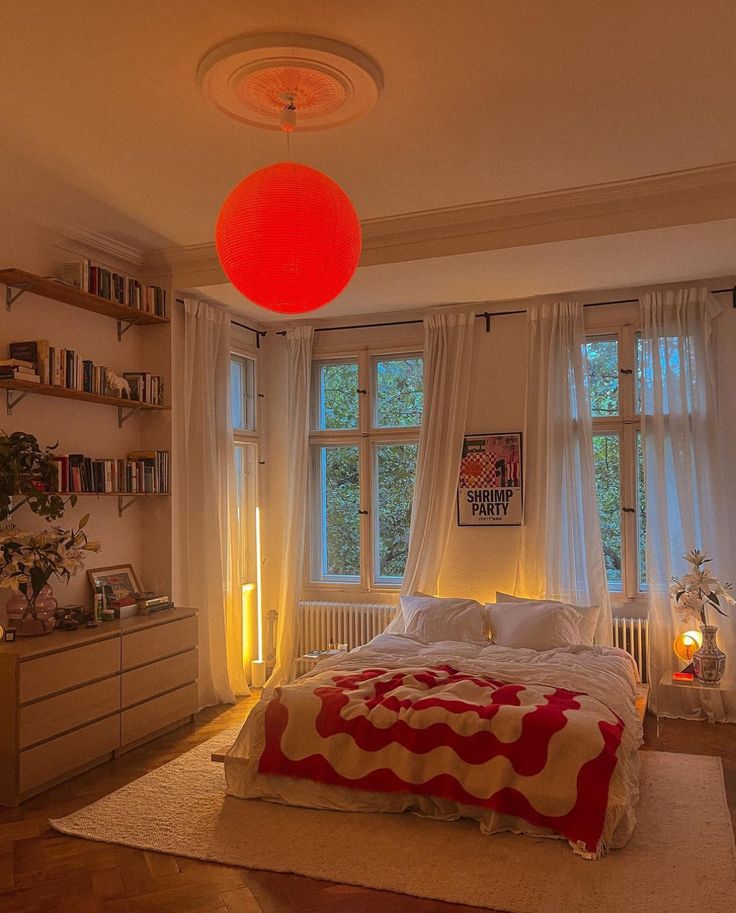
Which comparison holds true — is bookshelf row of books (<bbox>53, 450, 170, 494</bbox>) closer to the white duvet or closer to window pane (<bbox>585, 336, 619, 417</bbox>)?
the white duvet

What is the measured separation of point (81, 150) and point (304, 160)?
0.99 metres

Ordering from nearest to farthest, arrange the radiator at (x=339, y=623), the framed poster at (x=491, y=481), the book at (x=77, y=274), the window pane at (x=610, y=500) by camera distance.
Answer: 1. the book at (x=77, y=274)
2. the window pane at (x=610, y=500)
3. the framed poster at (x=491, y=481)
4. the radiator at (x=339, y=623)

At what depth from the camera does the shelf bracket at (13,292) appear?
13.6ft

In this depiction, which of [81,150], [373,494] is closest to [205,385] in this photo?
[373,494]

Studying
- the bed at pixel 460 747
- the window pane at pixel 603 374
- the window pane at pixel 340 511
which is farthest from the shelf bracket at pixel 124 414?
the window pane at pixel 603 374

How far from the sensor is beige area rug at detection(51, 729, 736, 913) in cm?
277

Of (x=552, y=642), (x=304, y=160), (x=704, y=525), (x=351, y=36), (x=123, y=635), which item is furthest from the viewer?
(x=704, y=525)

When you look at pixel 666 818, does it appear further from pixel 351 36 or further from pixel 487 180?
pixel 351 36

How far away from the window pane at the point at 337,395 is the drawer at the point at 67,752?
2783mm

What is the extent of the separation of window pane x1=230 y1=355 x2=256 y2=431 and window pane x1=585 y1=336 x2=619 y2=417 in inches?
99.3

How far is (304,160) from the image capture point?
3.71 m

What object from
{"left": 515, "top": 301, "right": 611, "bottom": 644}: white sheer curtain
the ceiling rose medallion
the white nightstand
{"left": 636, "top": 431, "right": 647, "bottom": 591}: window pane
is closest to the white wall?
the ceiling rose medallion

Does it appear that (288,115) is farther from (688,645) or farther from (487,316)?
(688,645)

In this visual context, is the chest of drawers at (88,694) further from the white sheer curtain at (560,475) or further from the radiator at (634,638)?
the radiator at (634,638)
